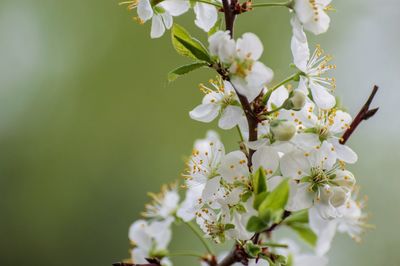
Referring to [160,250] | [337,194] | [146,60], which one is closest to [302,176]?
A: [337,194]

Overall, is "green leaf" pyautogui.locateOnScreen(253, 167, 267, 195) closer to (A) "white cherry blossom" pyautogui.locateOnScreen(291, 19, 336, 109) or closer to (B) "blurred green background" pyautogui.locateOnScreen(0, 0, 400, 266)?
(A) "white cherry blossom" pyautogui.locateOnScreen(291, 19, 336, 109)

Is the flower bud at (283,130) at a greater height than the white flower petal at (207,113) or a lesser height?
lesser

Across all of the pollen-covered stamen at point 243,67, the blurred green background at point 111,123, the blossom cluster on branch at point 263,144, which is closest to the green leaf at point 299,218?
the blossom cluster on branch at point 263,144

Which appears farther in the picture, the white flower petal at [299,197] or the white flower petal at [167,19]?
the white flower petal at [167,19]

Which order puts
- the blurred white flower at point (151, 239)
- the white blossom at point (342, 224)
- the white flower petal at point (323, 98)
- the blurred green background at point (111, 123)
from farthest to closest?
the blurred green background at point (111, 123), the blurred white flower at point (151, 239), the white flower petal at point (323, 98), the white blossom at point (342, 224)

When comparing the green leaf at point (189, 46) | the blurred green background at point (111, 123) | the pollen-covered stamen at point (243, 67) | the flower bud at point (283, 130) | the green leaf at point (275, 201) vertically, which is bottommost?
the blurred green background at point (111, 123)

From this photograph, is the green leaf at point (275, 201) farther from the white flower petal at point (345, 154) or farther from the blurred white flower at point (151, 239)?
the blurred white flower at point (151, 239)

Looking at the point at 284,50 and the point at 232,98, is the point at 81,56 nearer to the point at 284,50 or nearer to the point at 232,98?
the point at 284,50

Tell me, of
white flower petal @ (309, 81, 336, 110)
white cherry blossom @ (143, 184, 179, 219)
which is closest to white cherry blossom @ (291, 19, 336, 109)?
white flower petal @ (309, 81, 336, 110)
